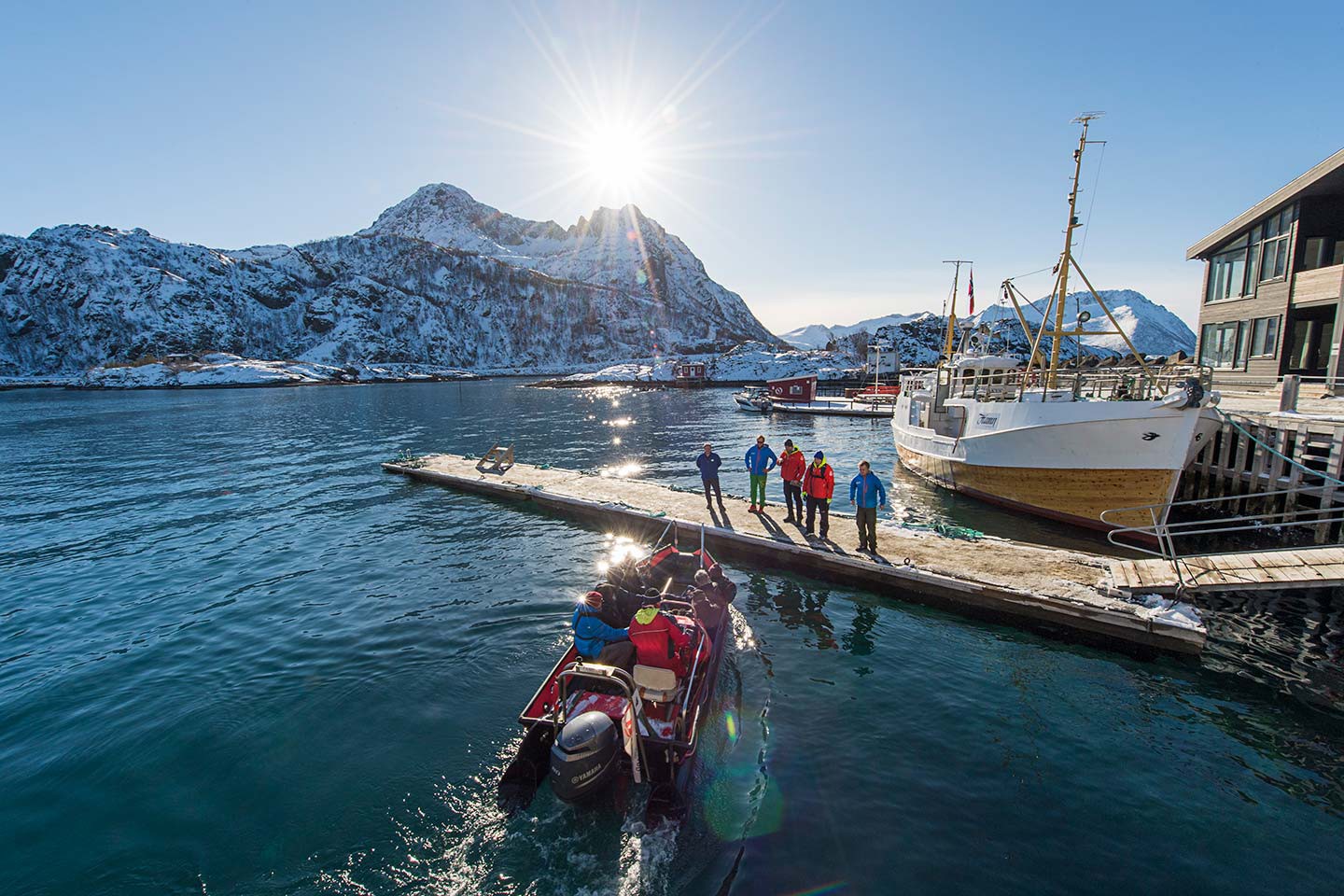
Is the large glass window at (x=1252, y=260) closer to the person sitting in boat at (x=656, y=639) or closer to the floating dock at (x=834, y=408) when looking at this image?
the floating dock at (x=834, y=408)

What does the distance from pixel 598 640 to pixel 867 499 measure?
835cm

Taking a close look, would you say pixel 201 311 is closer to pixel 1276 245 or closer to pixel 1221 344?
pixel 1221 344

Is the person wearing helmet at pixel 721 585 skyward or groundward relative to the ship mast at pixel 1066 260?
groundward

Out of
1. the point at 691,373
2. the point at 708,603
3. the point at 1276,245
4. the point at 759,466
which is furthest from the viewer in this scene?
the point at 691,373

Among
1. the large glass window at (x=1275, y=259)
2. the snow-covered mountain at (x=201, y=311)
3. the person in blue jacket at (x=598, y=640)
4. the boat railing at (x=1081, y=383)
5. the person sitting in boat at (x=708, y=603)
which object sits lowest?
the person sitting in boat at (x=708, y=603)

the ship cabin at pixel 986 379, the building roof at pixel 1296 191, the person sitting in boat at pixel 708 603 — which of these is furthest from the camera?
the building roof at pixel 1296 191

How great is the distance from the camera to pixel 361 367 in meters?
150

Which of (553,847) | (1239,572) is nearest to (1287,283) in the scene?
(1239,572)

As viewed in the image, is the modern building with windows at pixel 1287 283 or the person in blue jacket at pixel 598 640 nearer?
the person in blue jacket at pixel 598 640

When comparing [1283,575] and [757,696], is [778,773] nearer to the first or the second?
[757,696]

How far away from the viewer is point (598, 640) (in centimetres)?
805

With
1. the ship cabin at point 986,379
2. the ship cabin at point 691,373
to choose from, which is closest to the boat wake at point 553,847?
the ship cabin at point 986,379

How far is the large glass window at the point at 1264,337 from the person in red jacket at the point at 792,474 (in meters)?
27.8

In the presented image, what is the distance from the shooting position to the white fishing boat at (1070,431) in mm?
16188
